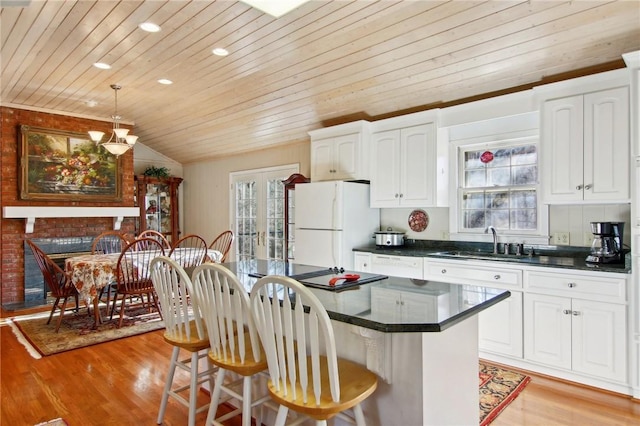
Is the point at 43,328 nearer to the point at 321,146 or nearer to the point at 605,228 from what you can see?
the point at 321,146

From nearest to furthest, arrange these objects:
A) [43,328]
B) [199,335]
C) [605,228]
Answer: [199,335] < [605,228] < [43,328]

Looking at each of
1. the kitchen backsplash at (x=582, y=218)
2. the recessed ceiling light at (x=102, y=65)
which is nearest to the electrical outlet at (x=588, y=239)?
the kitchen backsplash at (x=582, y=218)

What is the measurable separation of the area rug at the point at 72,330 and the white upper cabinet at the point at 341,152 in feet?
8.27

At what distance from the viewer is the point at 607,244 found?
292cm

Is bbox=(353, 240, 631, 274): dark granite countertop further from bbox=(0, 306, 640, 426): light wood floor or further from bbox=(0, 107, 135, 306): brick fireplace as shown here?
bbox=(0, 107, 135, 306): brick fireplace

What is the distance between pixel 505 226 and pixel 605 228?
36.8 inches

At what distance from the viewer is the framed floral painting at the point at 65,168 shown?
5320 millimetres

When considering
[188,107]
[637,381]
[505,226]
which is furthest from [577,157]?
[188,107]

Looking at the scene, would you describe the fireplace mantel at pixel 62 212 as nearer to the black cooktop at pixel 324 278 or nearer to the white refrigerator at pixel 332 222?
the white refrigerator at pixel 332 222

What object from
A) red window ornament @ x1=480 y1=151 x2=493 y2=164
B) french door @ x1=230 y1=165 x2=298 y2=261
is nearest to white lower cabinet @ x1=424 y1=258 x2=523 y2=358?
red window ornament @ x1=480 y1=151 x2=493 y2=164

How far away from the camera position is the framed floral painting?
5.32 meters

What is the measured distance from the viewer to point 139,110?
5.47 m

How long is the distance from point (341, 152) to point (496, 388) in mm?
2756

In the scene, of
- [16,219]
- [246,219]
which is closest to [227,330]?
[246,219]
